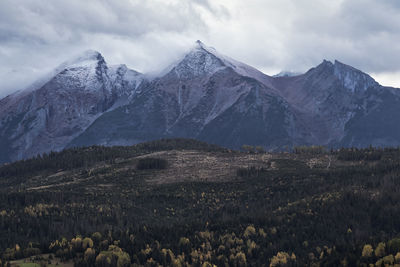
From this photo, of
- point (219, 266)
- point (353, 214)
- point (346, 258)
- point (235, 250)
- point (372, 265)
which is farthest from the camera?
point (353, 214)

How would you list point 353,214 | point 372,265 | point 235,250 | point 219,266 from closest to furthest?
point 372,265
point 219,266
point 235,250
point 353,214

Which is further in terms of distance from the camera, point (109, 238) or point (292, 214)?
point (292, 214)

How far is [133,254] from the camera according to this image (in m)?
142

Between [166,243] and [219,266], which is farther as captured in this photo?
[166,243]

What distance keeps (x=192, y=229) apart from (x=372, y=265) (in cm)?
7115

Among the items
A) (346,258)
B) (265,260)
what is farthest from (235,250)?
(346,258)

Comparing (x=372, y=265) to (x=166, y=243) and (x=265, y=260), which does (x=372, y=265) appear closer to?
(x=265, y=260)

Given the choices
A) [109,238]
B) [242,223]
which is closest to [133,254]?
[109,238]

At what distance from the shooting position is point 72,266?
12925 cm

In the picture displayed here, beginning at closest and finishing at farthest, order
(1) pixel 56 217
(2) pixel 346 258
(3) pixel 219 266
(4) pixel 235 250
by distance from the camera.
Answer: (2) pixel 346 258, (3) pixel 219 266, (4) pixel 235 250, (1) pixel 56 217

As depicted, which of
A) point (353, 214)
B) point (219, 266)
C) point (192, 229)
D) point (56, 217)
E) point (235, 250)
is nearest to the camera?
point (219, 266)

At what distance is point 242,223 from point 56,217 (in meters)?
76.4

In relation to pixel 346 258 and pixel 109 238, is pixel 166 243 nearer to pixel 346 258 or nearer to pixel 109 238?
pixel 109 238

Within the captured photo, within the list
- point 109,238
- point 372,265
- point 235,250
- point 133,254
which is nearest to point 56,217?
point 109,238
